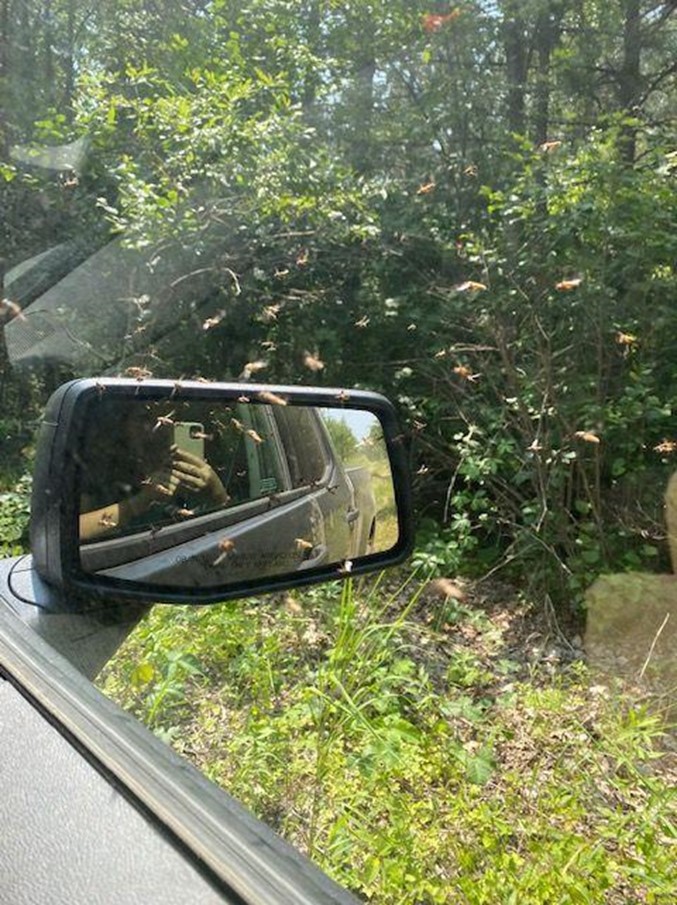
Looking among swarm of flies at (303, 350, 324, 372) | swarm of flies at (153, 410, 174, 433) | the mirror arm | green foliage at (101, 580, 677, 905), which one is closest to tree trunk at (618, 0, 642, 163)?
swarm of flies at (303, 350, 324, 372)

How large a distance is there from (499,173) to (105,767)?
6.08m

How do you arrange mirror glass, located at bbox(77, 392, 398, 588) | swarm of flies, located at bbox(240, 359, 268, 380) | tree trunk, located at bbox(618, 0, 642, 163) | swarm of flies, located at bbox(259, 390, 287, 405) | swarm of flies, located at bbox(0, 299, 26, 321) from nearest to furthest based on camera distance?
mirror glass, located at bbox(77, 392, 398, 588), swarm of flies, located at bbox(259, 390, 287, 405), swarm of flies, located at bbox(240, 359, 268, 380), swarm of flies, located at bbox(0, 299, 26, 321), tree trunk, located at bbox(618, 0, 642, 163)

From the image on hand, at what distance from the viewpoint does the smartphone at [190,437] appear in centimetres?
183

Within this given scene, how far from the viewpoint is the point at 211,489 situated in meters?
1.98

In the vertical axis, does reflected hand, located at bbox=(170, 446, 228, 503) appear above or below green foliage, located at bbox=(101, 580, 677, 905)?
above

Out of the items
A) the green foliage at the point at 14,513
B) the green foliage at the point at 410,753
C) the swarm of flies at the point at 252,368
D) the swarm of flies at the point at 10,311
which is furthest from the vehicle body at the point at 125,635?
the swarm of flies at the point at 10,311

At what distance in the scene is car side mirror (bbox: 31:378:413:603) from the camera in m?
1.51

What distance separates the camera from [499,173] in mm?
6449

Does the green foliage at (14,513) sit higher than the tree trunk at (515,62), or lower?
lower

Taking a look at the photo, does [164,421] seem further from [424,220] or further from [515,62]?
Answer: [515,62]

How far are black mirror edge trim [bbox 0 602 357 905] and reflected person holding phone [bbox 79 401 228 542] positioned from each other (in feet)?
0.91

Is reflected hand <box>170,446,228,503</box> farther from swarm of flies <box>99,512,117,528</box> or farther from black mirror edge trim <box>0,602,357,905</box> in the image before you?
black mirror edge trim <box>0,602,357,905</box>

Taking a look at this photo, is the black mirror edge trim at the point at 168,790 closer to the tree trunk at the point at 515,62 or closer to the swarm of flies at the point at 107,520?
the swarm of flies at the point at 107,520

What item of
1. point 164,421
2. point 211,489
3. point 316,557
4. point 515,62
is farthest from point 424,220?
point 164,421
